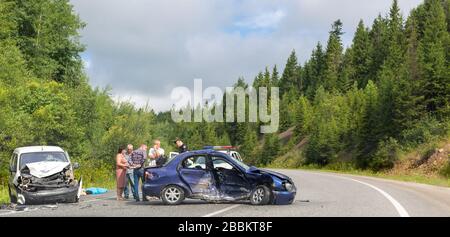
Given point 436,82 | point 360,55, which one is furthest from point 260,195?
point 360,55

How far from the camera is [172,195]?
1488cm

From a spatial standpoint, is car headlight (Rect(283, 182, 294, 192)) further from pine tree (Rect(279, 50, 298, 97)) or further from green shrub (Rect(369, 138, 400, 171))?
pine tree (Rect(279, 50, 298, 97))

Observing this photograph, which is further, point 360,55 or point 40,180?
point 360,55

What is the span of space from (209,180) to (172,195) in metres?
1.11

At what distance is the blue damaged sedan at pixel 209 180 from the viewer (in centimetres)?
1462

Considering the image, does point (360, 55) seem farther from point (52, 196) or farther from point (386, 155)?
point (52, 196)

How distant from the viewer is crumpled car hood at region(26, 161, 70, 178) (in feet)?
52.5

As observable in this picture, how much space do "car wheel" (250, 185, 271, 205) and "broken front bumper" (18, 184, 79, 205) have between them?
5.48 m

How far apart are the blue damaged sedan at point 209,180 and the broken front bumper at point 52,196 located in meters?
2.39

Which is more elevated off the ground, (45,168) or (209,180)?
(45,168)

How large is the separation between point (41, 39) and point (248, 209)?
136 feet

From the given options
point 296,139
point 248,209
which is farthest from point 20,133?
point 296,139

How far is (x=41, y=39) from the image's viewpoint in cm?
4953
